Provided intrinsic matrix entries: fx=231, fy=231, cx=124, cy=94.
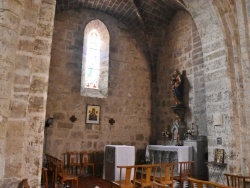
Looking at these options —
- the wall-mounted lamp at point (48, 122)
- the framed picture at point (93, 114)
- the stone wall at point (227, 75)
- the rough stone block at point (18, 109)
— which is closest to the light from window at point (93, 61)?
the framed picture at point (93, 114)

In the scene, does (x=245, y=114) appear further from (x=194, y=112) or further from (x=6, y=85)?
(x=6, y=85)

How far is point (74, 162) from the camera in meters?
6.25

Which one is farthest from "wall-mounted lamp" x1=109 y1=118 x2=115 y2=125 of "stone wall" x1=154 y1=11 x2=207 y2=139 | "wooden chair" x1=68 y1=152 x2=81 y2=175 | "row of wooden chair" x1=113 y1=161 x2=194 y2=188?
"row of wooden chair" x1=113 y1=161 x2=194 y2=188

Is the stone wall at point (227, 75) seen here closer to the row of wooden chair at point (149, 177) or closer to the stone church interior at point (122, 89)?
the stone church interior at point (122, 89)

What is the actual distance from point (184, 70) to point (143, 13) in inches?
90.5

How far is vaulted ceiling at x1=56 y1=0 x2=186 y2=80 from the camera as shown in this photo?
7.05 m

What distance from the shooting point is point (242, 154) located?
15.3 ft

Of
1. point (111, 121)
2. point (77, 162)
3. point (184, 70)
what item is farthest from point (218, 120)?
point (77, 162)

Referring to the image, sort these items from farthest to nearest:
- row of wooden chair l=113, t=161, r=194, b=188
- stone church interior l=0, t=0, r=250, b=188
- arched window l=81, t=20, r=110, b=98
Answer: arched window l=81, t=20, r=110, b=98 < row of wooden chair l=113, t=161, r=194, b=188 < stone church interior l=0, t=0, r=250, b=188

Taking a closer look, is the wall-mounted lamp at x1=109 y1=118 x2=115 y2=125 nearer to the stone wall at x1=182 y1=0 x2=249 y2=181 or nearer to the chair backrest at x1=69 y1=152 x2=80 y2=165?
the chair backrest at x1=69 y1=152 x2=80 y2=165

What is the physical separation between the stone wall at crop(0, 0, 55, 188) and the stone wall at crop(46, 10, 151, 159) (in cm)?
337

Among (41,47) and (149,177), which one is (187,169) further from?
(41,47)

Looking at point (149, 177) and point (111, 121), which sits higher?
point (111, 121)

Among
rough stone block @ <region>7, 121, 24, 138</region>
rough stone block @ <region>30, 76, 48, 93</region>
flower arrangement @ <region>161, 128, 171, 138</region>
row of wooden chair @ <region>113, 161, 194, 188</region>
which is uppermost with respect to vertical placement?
rough stone block @ <region>30, 76, 48, 93</region>
